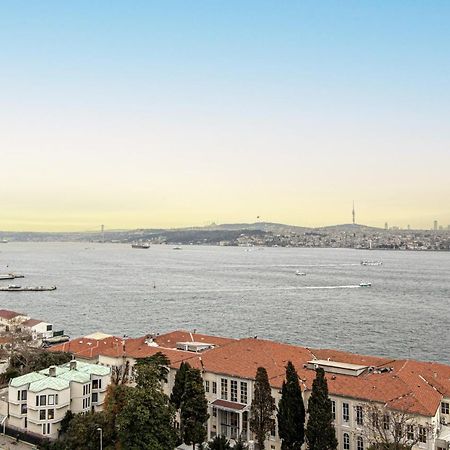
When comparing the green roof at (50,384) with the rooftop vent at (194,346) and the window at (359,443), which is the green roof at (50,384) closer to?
the rooftop vent at (194,346)

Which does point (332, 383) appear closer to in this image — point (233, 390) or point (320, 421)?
point (320, 421)

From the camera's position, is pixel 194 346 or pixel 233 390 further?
pixel 194 346

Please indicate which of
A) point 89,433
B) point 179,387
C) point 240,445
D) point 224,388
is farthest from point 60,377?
point 240,445

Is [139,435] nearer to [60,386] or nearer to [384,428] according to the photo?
[60,386]

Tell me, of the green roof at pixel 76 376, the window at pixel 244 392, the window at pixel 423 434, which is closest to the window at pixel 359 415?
the window at pixel 423 434

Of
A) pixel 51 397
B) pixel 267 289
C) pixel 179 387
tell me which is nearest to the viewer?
pixel 179 387

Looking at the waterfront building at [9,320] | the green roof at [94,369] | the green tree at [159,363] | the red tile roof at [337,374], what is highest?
the green tree at [159,363]
